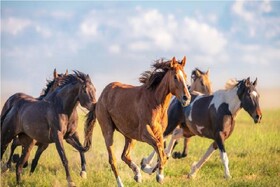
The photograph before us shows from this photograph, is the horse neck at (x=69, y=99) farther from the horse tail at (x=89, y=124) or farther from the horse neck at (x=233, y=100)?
the horse neck at (x=233, y=100)

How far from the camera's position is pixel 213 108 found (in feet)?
37.0

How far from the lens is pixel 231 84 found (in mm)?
11352

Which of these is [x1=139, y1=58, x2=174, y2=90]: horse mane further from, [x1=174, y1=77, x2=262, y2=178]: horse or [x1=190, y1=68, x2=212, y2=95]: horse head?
[x1=190, y1=68, x2=212, y2=95]: horse head

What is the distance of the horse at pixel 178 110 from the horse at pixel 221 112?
0.43 metres

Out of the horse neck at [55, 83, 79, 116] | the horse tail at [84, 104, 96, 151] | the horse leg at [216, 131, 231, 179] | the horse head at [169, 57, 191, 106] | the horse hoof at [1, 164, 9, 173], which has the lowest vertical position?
the horse hoof at [1, 164, 9, 173]

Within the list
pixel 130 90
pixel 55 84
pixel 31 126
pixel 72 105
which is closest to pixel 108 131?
pixel 130 90

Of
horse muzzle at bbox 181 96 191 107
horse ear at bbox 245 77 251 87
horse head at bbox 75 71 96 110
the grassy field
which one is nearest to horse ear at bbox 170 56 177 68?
horse muzzle at bbox 181 96 191 107

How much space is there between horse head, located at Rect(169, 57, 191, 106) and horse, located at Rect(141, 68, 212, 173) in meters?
1.38

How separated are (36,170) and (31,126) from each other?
1812 mm

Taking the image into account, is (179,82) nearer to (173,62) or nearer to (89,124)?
(173,62)

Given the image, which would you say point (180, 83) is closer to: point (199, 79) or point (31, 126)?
point (31, 126)

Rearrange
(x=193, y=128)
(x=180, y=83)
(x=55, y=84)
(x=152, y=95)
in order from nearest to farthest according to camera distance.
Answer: (x=180, y=83), (x=152, y=95), (x=193, y=128), (x=55, y=84)

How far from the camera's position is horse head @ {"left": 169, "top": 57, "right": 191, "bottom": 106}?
7.83 metres

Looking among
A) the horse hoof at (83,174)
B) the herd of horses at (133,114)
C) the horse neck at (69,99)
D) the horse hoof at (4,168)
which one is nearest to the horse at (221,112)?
the herd of horses at (133,114)
